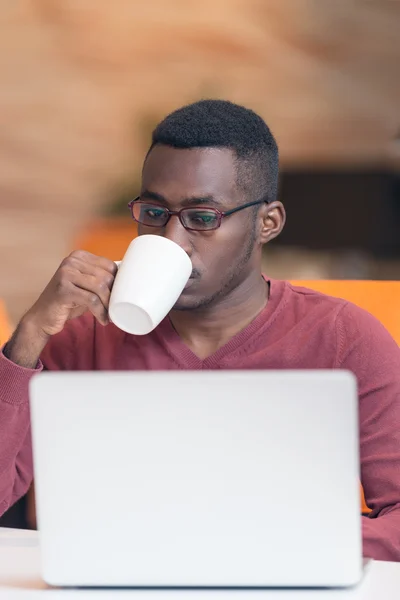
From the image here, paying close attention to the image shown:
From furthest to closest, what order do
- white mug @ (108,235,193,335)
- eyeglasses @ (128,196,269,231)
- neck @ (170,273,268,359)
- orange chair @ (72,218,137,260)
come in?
orange chair @ (72,218,137,260) → neck @ (170,273,268,359) → eyeglasses @ (128,196,269,231) → white mug @ (108,235,193,335)

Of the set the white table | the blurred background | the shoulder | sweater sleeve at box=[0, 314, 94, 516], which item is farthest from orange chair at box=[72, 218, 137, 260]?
the white table

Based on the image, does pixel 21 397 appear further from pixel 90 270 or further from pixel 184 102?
pixel 184 102

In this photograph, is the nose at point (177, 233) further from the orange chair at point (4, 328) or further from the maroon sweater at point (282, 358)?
the orange chair at point (4, 328)

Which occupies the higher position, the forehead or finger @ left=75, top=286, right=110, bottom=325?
the forehead

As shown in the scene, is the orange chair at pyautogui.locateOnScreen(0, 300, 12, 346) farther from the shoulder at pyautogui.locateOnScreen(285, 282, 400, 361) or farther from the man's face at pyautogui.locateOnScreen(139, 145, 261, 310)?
the shoulder at pyautogui.locateOnScreen(285, 282, 400, 361)

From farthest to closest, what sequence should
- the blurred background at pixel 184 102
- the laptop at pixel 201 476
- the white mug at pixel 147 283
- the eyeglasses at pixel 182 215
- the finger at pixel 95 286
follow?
the blurred background at pixel 184 102
the eyeglasses at pixel 182 215
the finger at pixel 95 286
the white mug at pixel 147 283
the laptop at pixel 201 476

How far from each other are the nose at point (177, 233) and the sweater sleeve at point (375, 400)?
0.29m

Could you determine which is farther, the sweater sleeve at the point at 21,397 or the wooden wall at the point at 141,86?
the wooden wall at the point at 141,86

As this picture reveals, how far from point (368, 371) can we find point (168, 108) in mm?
2840

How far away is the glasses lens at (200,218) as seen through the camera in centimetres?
150

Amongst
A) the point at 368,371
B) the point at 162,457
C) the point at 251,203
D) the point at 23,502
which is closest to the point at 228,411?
the point at 162,457

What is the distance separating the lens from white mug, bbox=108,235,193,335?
1.30m

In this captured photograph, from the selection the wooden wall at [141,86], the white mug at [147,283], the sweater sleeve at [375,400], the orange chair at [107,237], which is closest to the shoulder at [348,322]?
the sweater sleeve at [375,400]

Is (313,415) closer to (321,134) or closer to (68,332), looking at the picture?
(68,332)
